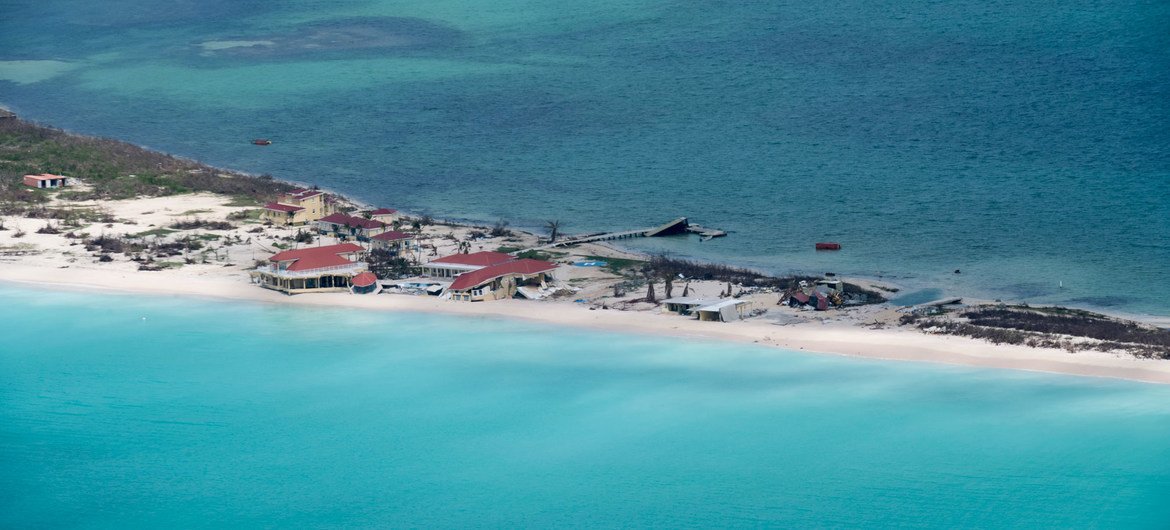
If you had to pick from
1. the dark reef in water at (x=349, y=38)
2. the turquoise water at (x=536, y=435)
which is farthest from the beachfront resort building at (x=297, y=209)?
the dark reef in water at (x=349, y=38)

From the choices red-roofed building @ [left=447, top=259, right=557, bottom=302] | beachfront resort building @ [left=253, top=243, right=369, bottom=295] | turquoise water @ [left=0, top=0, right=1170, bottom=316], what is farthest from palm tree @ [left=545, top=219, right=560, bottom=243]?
beachfront resort building @ [left=253, top=243, right=369, bottom=295]

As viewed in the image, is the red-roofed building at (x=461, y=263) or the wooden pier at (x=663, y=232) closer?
the red-roofed building at (x=461, y=263)

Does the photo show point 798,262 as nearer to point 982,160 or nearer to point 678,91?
point 982,160

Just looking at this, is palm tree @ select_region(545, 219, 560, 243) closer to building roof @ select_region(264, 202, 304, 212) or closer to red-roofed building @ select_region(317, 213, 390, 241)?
red-roofed building @ select_region(317, 213, 390, 241)

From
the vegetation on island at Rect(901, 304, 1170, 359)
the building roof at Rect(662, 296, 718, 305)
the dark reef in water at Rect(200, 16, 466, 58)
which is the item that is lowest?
the vegetation on island at Rect(901, 304, 1170, 359)

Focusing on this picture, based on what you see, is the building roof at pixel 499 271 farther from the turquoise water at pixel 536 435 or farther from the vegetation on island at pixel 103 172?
the vegetation on island at pixel 103 172

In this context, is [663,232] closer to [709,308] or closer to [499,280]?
[499,280]

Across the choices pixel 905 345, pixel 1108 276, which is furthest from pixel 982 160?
pixel 905 345
